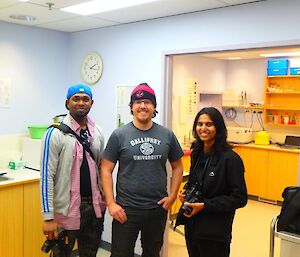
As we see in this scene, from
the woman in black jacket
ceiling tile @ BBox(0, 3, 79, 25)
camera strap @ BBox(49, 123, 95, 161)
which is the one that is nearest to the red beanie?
the woman in black jacket

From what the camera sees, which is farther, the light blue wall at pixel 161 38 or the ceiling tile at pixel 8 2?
the ceiling tile at pixel 8 2

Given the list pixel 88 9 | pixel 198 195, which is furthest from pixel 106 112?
pixel 198 195

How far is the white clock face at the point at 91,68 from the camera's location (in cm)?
375

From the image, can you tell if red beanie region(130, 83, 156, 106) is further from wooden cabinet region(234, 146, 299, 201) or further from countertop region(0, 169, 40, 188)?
wooden cabinet region(234, 146, 299, 201)

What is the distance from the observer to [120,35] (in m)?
3.54

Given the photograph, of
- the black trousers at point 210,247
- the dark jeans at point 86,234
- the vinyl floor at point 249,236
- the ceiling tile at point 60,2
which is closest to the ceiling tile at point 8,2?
the ceiling tile at point 60,2

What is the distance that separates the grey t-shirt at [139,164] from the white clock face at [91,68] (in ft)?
5.40

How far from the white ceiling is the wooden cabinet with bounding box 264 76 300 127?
3587mm

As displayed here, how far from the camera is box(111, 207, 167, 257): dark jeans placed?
2.19m

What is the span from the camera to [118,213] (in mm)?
2154

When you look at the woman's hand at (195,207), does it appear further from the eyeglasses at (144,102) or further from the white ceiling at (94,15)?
the white ceiling at (94,15)

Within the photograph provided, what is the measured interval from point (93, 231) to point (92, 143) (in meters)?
0.59

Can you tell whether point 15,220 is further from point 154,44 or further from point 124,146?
point 154,44

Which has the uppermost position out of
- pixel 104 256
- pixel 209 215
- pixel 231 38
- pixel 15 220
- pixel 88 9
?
pixel 88 9
